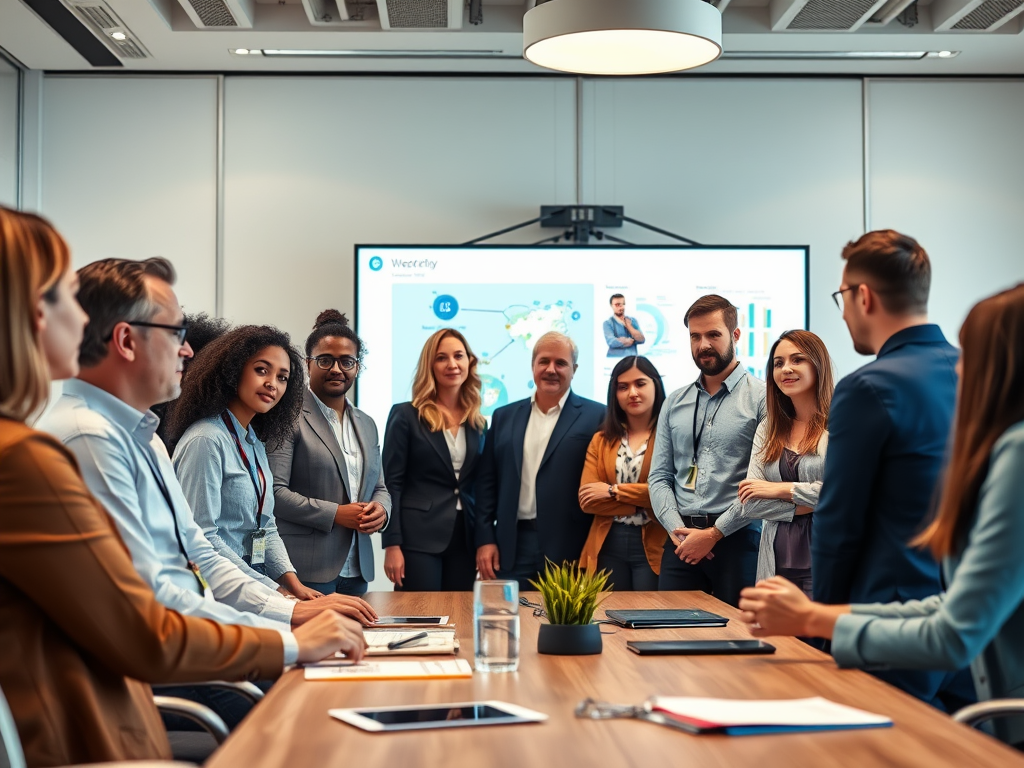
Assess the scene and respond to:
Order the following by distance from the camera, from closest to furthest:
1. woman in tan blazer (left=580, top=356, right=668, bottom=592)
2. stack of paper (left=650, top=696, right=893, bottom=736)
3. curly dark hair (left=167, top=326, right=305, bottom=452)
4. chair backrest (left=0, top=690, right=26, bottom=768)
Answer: chair backrest (left=0, top=690, right=26, bottom=768)
stack of paper (left=650, top=696, right=893, bottom=736)
curly dark hair (left=167, top=326, right=305, bottom=452)
woman in tan blazer (left=580, top=356, right=668, bottom=592)

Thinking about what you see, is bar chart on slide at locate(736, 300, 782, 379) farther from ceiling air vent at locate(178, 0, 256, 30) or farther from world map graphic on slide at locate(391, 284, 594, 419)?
ceiling air vent at locate(178, 0, 256, 30)

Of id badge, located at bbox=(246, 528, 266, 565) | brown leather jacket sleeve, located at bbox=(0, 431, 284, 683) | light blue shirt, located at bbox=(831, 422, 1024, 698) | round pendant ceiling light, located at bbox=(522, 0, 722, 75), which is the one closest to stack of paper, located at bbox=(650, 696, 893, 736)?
light blue shirt, located at bbox=(831, 422, 1024, 698)

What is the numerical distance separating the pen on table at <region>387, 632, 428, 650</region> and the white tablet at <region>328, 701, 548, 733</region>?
49 centimetres

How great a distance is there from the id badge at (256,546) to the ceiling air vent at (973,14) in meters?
4.29

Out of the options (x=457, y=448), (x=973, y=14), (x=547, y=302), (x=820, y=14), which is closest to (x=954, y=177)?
(x=973, y=14)

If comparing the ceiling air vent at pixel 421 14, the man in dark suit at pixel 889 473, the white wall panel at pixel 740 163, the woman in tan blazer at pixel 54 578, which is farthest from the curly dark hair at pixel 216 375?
the white wall panel at pixel 740 163

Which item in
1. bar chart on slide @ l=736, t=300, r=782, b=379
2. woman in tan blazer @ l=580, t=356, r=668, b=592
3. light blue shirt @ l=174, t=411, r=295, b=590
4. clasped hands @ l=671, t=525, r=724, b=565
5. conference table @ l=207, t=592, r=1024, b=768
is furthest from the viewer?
bar chart on slide @ l=736, t=300, r=782, b=379

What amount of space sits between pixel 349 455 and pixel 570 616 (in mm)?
2187

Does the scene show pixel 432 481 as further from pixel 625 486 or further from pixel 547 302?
pixel 547 302

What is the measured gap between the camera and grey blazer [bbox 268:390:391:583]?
3.83m

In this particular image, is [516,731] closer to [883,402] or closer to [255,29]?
[883,402]

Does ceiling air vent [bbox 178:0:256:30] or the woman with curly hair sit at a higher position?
ceiling air vent [bbox 178:0:256:30]

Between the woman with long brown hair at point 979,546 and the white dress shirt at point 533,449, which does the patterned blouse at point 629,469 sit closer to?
the white dress shirt at point 533,449

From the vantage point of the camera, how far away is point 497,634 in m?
1.88
